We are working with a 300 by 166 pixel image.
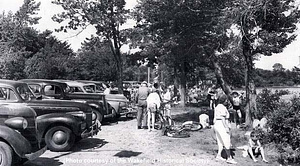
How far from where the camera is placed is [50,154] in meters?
8.09

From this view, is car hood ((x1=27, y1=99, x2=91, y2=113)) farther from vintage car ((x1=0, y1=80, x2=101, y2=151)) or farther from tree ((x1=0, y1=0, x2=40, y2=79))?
tree ((x1=0, y1=0, x2=40, y2=79))

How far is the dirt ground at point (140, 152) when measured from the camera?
734cm

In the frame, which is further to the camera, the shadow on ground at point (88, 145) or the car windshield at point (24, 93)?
the shadow on ground at point (88, 145)

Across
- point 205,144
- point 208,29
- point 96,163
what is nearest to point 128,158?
point 96,163

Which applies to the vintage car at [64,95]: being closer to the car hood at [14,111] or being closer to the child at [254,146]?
the car hood at [14,111]

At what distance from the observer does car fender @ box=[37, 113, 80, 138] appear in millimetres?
8305

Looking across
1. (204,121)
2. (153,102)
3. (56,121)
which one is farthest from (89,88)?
(56,121)

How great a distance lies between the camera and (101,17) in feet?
75.4

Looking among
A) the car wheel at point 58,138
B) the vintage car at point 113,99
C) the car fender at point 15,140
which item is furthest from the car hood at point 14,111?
the vintage car at point 113,99

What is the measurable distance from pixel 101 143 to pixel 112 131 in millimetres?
2446

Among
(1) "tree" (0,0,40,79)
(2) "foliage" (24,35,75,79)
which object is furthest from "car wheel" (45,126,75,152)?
(2) "foliage" (24,35,75,79)

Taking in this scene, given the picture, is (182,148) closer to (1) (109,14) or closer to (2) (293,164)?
(2) (293,164)

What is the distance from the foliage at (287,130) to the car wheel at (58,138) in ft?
18.4

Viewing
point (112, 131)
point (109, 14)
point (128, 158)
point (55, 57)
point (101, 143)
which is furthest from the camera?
point (55, 57)
